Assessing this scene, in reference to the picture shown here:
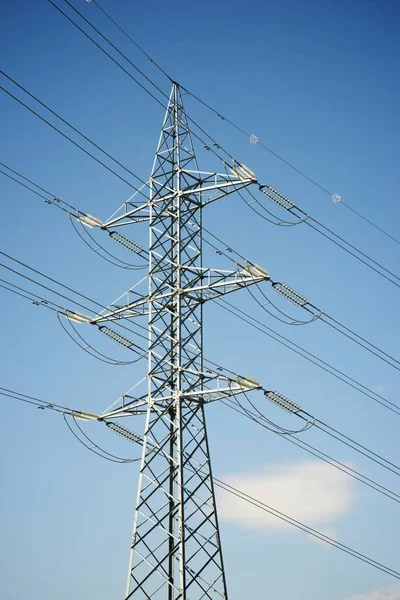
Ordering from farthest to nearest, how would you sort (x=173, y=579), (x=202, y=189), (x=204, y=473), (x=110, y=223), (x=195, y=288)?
(x=110, y=223)
(x=202, y=189)
(x=195, y=288)
(x=204, y=473)
(x=173, y=579)

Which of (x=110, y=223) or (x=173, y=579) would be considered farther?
(x=110, y=223)

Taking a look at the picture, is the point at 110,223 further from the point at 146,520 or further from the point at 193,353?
the point at 146,520

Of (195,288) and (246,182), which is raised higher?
(246,182)

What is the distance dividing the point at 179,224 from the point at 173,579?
37.4 feet

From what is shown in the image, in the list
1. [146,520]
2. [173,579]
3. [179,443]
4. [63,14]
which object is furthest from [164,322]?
[63,14]

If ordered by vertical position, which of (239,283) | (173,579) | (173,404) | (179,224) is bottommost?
(173,579)

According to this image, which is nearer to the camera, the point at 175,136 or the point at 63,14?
the point at 63,14

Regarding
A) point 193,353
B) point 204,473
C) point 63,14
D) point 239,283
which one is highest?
point 63,14

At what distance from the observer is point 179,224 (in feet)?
83.0

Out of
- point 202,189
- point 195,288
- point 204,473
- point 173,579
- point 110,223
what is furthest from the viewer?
point 110,223

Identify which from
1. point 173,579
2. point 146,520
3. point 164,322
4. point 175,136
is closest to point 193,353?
point 164,322

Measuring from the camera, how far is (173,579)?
20203 mm

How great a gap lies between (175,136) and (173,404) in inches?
410

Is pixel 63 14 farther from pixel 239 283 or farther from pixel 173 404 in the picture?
pixel 173 404
